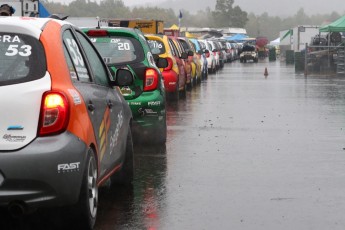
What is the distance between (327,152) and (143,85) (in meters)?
2.54

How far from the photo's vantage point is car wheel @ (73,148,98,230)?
6430 millimetres

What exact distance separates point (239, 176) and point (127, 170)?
1.39 meters

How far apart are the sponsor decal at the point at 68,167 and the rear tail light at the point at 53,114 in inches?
9.2

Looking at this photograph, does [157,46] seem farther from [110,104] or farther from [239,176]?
[110,104]

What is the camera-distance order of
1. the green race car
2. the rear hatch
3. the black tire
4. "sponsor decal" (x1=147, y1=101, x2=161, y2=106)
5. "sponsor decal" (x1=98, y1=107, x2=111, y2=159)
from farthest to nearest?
the black tire < "sponsor decal" (x1=147, y1=101, x2=161, y2=106) < the green race car < "sponsor decal" (x1=98, y1=107, x2=111, y2=159) < the rear hatch

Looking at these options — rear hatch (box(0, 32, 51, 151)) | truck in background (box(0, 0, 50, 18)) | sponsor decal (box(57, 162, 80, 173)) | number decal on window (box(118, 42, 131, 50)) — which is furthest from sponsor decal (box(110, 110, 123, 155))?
truck in background (box(0, 0, 50, 18))

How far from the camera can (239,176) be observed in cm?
962

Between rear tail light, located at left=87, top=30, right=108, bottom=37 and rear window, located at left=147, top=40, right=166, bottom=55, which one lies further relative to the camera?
rear window, located at left=147, top=40, right=166, bottom=55

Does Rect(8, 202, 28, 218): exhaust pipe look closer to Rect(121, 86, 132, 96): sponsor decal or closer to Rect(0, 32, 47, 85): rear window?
Rect(0, 32, 47, 85): rear window

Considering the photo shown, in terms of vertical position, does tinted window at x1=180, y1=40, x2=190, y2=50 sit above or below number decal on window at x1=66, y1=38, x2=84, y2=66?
below

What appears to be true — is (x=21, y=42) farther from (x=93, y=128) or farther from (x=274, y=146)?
(x=274, y=146)

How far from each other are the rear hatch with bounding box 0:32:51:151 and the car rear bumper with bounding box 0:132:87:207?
0.09 m

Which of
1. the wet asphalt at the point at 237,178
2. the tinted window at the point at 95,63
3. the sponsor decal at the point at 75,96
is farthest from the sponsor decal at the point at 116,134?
the sponsor decal at the point at 75,96

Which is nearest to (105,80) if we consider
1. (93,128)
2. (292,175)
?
(93,128)
